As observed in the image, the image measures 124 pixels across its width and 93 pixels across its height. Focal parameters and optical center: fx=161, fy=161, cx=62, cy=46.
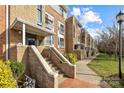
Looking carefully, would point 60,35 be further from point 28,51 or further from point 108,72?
point 28,51

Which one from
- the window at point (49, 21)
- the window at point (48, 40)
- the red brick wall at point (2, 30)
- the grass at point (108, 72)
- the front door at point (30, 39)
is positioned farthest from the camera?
the window at point (49, 21)

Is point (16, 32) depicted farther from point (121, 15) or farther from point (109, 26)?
point (109, 26)

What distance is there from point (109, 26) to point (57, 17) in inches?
641

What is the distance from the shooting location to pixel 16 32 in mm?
10984

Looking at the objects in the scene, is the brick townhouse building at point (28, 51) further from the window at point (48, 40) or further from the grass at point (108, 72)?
the window at point (48, 40)

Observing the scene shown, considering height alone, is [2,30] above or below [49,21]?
below

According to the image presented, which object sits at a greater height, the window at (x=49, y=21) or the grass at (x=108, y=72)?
the window at (x=49, y=21)

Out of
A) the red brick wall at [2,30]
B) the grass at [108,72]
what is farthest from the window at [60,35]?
the red brick wall at [2,30]

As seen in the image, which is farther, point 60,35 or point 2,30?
point 60,35

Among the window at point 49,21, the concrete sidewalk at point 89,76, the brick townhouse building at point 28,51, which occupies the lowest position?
the concrete sidewalk at point 89,76

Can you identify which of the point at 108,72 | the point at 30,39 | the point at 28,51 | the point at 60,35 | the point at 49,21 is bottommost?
the point at 108,72

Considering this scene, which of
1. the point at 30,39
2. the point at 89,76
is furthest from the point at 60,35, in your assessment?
the point at 89,76

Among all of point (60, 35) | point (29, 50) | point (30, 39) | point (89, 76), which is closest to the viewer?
point (29, 50)
